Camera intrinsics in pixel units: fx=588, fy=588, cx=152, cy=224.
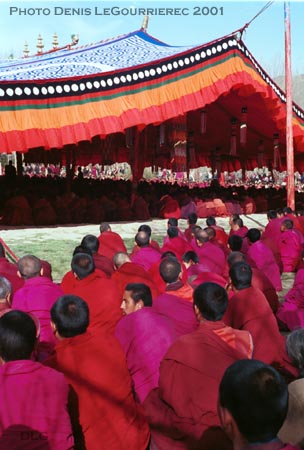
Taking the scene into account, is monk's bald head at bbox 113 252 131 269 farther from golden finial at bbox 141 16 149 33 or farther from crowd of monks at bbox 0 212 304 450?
golden finial at bbox 141 16 149 33

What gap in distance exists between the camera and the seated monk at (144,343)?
3.54m

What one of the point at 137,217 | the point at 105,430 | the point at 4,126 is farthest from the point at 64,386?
the point at 137,217

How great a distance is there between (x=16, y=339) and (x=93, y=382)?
595 mm

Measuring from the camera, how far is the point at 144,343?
11.7ft

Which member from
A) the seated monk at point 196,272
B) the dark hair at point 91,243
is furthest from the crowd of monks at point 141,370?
the dark hair at point 91,243

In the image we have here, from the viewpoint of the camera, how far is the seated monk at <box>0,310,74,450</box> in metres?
2.55

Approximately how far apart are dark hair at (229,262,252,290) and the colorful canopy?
5.99 metres

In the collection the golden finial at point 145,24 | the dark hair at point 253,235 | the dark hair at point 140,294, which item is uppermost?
the golden finial at point 145,24

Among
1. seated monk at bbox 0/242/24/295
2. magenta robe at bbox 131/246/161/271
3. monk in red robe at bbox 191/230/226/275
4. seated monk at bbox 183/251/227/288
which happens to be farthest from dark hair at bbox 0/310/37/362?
monk in red robe at bbox 191/230/226/275

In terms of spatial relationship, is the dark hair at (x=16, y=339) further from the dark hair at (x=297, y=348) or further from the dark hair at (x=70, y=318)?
the dark hair at (x=297, y=348)

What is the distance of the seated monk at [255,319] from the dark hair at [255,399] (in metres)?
2.57

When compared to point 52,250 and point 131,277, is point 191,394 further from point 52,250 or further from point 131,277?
point 52,250

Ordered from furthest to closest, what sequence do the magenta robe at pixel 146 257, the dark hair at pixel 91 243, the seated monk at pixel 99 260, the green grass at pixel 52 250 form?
1. the green grass at pixel 52 250
2. the magenta robe at pixel 146 257
3. the dark hair at pixel 91 243
4. the seated monk at pixel 99 260

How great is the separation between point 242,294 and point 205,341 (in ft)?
5.31
